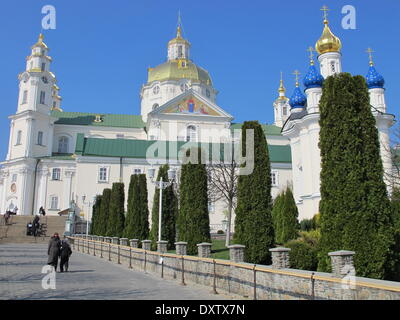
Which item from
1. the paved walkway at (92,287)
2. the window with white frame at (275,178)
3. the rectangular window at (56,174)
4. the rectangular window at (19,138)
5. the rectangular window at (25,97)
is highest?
the rectangular window at (25,97)

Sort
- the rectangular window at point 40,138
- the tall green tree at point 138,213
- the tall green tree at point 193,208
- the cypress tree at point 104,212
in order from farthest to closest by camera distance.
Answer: the rectangular window at point 40,138 < the cypress tree at point 104,212 < the tall green tree at point 138,213 < the tall green tree at point 193,208

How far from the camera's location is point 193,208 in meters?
18.4

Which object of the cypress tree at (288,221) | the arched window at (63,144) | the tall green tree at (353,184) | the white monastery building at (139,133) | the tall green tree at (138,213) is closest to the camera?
the tall green tree at (353,184)

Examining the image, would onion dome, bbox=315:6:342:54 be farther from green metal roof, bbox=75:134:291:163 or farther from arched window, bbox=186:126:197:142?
arched window, bbox=186:126:197:142

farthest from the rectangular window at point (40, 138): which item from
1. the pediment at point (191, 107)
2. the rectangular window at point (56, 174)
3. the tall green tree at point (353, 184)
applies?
the tall green tree at point (353, 184)

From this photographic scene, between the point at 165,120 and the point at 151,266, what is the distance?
132 ft

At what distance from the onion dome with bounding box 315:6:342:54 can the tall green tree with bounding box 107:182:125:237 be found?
18.4 metres

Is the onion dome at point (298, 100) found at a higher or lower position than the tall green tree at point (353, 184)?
higher

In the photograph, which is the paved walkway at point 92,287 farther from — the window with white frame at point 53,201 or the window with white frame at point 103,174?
the window with white frame at point 53,201

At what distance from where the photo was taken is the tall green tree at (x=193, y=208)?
18.0 meters

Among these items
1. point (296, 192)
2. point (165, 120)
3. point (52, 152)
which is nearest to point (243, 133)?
point (296, 192)

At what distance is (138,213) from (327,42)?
19462 mm

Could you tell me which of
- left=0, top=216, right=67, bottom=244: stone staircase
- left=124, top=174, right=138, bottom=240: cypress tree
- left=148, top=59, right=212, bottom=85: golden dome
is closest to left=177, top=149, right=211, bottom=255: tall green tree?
left=124, top=174, right=138, bottom=240: cypress tree
